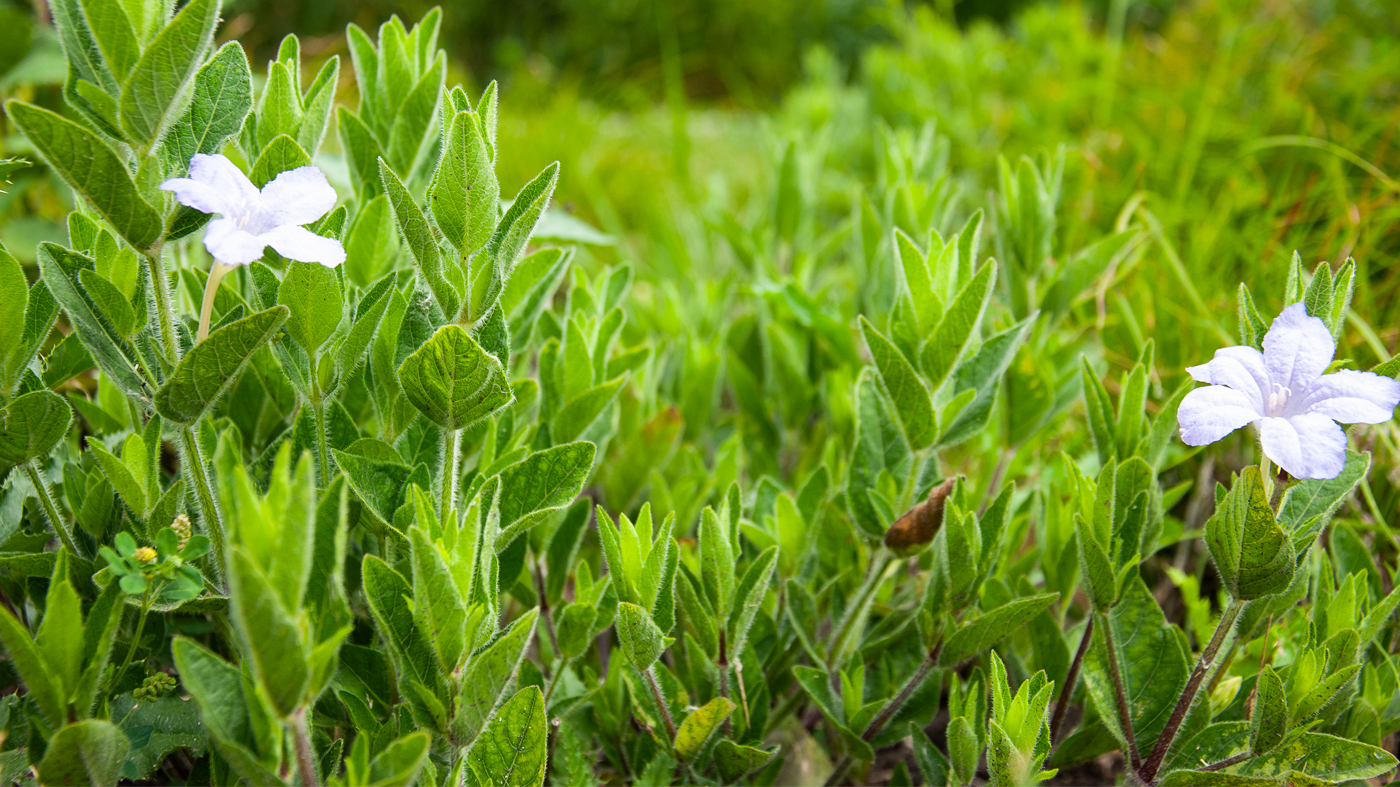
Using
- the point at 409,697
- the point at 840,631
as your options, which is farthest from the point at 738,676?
the point at 409,697

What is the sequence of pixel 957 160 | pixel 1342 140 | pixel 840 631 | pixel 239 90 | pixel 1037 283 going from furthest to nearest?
pixel 957 160 < pixel 1342 140 < pixel 1037 283 < pixel 840 631 < pixel 239 90

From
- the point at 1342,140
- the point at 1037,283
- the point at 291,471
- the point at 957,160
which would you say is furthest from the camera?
the point at 957,160

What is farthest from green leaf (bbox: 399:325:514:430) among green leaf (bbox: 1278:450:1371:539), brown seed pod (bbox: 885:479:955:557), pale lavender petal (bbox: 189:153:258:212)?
green leaf (bbox: 1278:450:1371:539)

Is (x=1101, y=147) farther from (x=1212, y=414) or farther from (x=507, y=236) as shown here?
(x=507, y=236)

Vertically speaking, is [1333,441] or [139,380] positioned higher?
[139,380]

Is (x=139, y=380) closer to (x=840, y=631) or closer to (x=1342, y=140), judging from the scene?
(x=840, y=631)

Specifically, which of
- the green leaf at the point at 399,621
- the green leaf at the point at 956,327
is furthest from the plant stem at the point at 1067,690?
the green leaf at the point at 399,621

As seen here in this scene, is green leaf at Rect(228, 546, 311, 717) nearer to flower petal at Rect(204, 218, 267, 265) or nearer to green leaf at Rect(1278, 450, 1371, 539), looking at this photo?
flower petal at Rect(204, 218, 267, 265)
